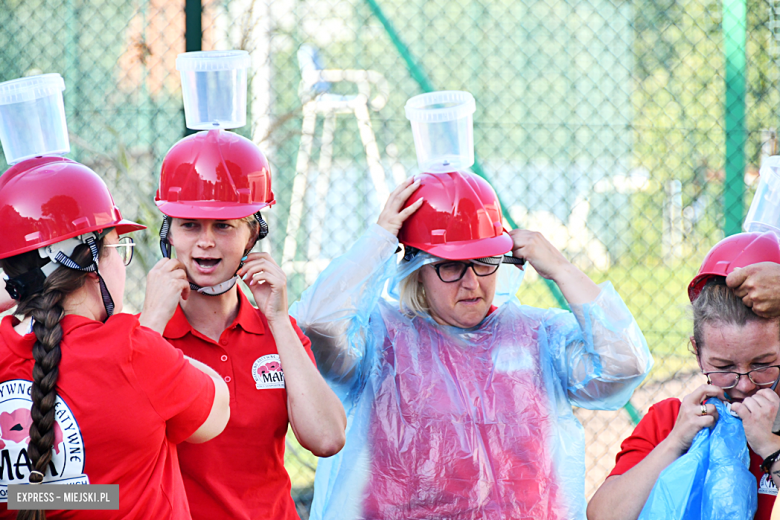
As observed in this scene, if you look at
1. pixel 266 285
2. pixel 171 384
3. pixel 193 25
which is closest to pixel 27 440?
pixel 171 384

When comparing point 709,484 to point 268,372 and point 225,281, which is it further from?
point 225,281

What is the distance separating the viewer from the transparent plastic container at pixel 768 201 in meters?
2.15

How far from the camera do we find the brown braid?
1449 millimetres

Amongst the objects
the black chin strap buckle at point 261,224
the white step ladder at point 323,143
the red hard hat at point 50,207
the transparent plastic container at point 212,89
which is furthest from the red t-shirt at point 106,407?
the white step ladder at point 323,143

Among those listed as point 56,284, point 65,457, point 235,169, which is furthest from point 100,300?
point 235,169

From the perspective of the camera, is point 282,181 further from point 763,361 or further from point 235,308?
point 763,361

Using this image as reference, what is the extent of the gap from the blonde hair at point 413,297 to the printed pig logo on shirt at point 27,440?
1132 mm

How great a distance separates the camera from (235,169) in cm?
208

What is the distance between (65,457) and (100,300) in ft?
1.24

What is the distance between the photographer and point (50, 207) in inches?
67.2

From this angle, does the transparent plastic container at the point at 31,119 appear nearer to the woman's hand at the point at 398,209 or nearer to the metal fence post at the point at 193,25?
the woman's hand at the point at 398,209

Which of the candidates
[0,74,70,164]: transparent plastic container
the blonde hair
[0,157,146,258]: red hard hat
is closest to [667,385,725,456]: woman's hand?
the blonde hair

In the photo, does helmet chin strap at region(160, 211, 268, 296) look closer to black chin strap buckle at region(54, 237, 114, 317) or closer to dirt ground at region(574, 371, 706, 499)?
black chin strap buckle at region(54, 237, 114, 317)

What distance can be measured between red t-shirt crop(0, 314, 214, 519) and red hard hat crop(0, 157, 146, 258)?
21cm
